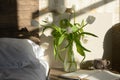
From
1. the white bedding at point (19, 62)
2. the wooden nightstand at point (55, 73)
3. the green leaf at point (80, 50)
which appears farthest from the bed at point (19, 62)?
the green leaf at point (80, 50)

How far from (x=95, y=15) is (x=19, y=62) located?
102cm

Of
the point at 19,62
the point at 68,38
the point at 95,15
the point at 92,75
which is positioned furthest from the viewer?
the point at 95,15

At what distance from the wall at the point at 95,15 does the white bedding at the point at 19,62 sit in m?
0.41

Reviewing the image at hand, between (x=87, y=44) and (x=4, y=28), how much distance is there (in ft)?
2.85

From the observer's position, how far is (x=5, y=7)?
7.84 ft

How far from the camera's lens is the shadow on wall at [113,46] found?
257cm

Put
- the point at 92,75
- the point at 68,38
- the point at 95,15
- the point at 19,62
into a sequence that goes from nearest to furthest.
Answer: the point at 19,62
the point at 92,75
the point at 68,38
the point at 95,15

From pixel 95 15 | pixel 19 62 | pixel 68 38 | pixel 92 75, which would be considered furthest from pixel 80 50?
pixel 19 62

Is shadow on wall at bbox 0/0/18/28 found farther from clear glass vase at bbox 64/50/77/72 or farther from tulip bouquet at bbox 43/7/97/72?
clear glass vase at bbox 64/50/77/72

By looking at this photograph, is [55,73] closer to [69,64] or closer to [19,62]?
[69,64]

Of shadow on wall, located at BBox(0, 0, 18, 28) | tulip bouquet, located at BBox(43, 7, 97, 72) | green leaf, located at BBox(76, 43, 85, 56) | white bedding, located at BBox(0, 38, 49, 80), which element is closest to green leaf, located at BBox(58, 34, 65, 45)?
tulip bouquet, located at BBox(43, 7, 97, 72)

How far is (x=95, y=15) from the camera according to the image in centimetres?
257

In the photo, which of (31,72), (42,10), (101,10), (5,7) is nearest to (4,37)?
(5,7)

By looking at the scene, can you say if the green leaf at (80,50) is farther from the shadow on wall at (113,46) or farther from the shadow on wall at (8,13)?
the shadow on wall at (8,13)
